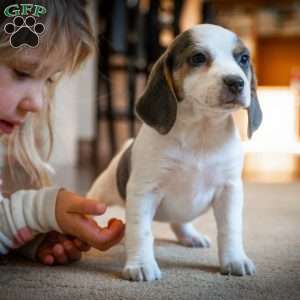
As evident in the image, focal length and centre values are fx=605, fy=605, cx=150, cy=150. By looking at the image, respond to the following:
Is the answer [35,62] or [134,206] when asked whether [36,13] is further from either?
[134,206]

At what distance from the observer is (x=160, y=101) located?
1248 mm

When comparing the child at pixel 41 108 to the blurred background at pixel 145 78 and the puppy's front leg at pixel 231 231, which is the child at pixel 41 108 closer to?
the puppy's front leg at pixel 231 231

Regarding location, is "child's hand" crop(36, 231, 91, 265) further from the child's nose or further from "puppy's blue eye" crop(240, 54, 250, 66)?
"puppy's blue eye" crop(240, 54, 250, 66)

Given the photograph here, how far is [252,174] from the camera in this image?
324 cm

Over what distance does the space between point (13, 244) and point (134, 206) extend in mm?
270

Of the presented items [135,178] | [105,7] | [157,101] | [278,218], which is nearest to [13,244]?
[135,178]

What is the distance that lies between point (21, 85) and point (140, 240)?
0.38 meters

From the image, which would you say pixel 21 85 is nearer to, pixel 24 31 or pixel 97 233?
pixel 24 31

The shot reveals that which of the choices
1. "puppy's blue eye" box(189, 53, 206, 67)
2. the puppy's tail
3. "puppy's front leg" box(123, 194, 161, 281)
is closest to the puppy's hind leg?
the puppy's tail

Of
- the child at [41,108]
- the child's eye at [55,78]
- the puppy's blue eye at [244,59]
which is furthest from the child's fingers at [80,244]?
the puppy's blue eye at [244,59]

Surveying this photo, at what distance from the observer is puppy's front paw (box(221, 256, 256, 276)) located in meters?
1.18

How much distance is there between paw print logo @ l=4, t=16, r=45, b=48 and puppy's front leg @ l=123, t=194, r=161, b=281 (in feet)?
1.19

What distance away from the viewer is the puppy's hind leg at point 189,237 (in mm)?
1487

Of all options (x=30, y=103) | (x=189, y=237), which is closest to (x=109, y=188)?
(x=189, y=237)
